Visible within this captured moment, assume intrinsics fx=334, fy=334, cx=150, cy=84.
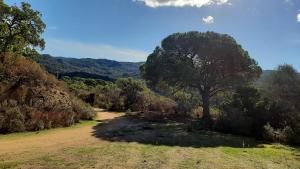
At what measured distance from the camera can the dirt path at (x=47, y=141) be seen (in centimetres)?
1355

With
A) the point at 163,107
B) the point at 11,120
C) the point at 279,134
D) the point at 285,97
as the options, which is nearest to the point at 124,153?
the point at 11,120

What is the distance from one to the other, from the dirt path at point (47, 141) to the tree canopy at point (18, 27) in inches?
422

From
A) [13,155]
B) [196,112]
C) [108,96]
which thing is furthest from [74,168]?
[108,96]

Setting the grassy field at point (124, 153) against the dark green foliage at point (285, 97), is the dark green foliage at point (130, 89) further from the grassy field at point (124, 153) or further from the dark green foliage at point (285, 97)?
the grassy field at point (124, 153)

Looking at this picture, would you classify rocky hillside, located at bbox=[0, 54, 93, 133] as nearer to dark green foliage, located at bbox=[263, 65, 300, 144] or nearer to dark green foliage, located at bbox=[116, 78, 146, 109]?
dark green foliage, located at bbox=[263, 65, 300, 144]

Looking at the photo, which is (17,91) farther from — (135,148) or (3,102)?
(135,148)

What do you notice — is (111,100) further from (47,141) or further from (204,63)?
(47,141)

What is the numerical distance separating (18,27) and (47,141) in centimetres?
1442

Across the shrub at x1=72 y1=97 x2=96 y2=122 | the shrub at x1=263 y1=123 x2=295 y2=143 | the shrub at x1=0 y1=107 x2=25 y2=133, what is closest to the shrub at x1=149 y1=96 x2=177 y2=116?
the shrub at x1=72 y1=97 x2=96 y2=122

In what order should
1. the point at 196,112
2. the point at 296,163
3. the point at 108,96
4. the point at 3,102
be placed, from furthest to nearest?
the point at 108,96 < the point at 196,112 < the point at 3,102 < the point at 296,163

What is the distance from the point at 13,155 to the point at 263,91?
65.8ft

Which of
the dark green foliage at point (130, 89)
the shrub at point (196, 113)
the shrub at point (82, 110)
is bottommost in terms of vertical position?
the shrub at point (196, 113)

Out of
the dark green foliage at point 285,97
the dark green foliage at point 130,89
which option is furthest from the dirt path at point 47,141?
the dark green foliage at point 130,89

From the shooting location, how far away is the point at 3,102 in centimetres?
1933
